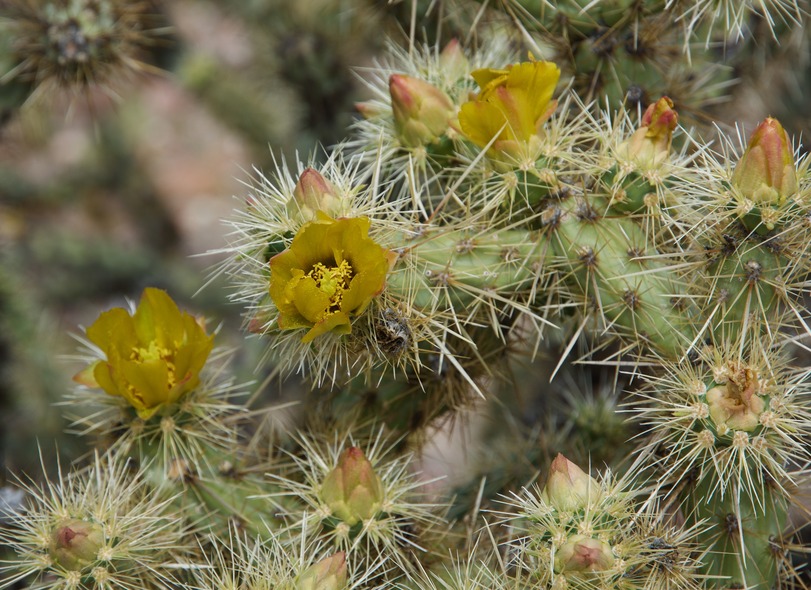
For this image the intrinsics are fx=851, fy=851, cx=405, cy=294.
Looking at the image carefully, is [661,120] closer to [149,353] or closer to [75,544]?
[149,353]

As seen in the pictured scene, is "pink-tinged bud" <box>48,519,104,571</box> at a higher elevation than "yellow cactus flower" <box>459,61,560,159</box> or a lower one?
lower

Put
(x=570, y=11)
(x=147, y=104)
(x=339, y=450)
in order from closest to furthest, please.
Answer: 1. (x=339, y=450)
2. (x=570, y=11)
3. (x=147, y=104)

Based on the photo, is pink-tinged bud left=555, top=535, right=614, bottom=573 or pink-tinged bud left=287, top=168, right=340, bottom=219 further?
pink-tinged bud left=287, top=168, right=340, bottom=219

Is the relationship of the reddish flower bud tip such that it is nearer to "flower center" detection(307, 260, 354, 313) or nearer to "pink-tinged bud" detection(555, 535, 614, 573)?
"flower center" detection(307, 260, 354, 313)

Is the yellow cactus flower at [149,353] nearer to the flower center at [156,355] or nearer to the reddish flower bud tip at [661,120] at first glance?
the flower center at [156,355]

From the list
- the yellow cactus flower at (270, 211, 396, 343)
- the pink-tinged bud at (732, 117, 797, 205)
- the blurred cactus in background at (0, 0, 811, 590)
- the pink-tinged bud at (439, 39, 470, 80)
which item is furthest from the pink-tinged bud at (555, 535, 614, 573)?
the pink-tinged bud at (439, 39, 470, 80)

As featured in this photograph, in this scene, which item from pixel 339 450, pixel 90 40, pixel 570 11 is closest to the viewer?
pixel 339 450

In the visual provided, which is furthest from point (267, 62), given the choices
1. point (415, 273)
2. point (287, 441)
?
point (415, 273)

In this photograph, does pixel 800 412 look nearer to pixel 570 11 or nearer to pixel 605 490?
pixel 605 490
